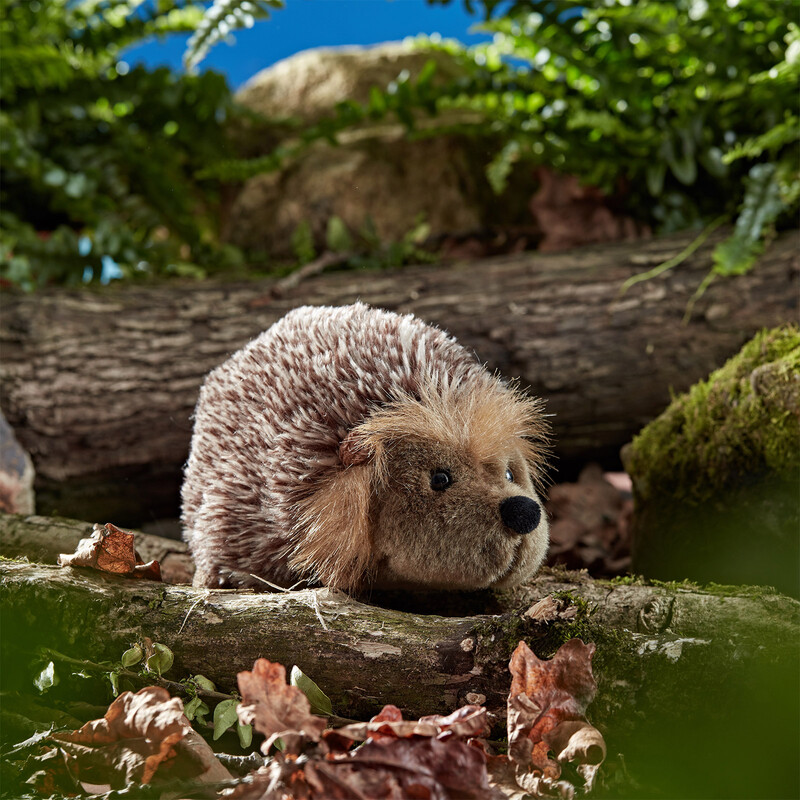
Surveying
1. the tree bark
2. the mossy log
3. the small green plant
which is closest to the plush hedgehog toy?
the mossy log

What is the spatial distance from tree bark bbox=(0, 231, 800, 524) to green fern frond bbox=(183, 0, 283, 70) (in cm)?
105

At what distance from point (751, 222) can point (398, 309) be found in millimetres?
1524

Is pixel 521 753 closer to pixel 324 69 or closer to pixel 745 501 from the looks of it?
pixel 745 501

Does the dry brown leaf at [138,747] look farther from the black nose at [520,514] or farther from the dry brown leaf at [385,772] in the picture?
the black nose at [520,514]

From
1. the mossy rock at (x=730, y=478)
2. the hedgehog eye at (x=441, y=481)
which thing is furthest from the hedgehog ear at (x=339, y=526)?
the mossy rock at (x=730, y=478)

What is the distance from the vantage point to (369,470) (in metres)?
1.59

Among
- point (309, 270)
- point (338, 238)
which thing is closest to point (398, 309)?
point (309, 270)

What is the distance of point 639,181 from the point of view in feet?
12.2

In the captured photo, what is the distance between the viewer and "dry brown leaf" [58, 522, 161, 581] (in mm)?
1634

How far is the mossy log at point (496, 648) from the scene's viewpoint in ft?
4.11

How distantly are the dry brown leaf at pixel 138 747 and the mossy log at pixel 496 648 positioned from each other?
0.60 feet

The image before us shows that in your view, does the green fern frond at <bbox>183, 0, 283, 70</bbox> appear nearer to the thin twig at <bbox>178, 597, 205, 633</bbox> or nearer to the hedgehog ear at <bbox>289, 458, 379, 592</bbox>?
the hedgehog ear at <bbox>289, 458, 379, 592</bbox>

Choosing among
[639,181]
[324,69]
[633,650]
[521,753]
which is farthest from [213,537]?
[324,69]

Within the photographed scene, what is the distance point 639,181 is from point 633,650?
2973 mm
